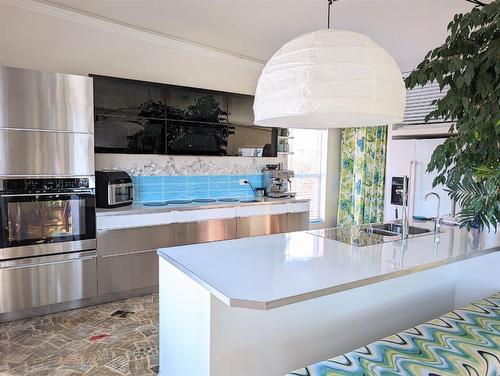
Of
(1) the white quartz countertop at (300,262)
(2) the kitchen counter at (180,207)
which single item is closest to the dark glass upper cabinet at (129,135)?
(2) the kitchen counter at (180,207)

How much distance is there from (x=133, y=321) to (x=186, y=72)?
2827 millimetres

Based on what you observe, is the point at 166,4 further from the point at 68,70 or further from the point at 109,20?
the point at 68,70

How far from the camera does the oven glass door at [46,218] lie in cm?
279

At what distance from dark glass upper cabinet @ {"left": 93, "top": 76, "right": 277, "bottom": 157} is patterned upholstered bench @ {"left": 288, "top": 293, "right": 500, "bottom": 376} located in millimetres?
2992

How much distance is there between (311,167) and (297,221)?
1398 mm

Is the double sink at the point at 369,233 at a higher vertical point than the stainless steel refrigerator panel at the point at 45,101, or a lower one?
lower

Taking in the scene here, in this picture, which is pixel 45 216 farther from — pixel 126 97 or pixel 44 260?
pixel 126 97

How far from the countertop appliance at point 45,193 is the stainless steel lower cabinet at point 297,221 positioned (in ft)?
7.74

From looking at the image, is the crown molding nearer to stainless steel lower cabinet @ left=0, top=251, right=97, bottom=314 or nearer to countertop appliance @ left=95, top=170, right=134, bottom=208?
countertop appliance @ left=95, top=170, right=134, bottom=208

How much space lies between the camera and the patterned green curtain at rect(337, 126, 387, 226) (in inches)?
199

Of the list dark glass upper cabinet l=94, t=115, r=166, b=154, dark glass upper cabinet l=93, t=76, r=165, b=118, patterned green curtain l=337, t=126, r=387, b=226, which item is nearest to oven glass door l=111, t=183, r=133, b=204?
dark glass upper cabinet l=94, t=115, r=166, b=154

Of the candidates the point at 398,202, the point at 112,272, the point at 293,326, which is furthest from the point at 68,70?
the point at 398,202

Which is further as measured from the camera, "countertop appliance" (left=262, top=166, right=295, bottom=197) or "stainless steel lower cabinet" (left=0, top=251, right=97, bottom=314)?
"countertop appliance" (left=262, top=166, right=295, bottom=197)

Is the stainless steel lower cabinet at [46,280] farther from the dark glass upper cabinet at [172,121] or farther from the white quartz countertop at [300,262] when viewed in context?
the white quartz countertop at [300,262]
